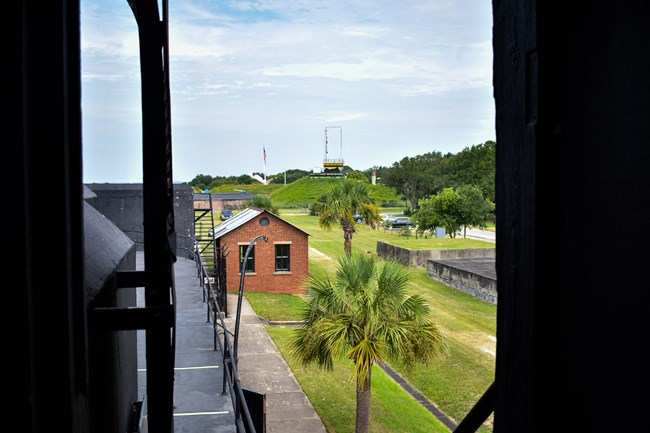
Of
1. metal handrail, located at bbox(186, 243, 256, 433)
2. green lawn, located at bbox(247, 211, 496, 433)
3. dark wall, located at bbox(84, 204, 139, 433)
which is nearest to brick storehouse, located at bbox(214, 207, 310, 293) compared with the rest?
green lawn, located at bbox(247, 211, 496, 433)

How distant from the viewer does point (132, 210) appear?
827 inches

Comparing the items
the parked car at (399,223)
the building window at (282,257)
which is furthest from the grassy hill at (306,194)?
the building window at (282,257)

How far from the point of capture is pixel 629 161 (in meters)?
1.03

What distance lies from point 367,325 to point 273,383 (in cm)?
483

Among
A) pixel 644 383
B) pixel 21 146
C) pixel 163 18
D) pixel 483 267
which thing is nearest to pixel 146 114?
pixel 163 18

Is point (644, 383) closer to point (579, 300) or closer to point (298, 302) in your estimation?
point (579, 300)

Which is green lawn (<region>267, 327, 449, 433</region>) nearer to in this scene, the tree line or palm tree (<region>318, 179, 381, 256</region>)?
palm tree (<region>318, 179, 381, 256</region>)

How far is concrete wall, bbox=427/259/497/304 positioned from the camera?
26292 millimetres

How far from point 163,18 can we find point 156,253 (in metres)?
0.91

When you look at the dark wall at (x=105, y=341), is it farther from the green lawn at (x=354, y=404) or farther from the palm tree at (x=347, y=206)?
the palm tree at (x=347, y=206)

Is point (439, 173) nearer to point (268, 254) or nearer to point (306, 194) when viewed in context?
point (306, 194)

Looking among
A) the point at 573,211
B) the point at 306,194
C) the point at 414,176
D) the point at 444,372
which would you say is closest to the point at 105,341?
the point at 573,211

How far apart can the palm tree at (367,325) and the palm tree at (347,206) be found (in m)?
16.1

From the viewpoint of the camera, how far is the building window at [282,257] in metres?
30.3
